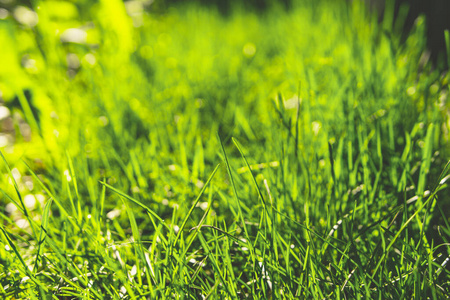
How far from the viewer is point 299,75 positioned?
128 cm

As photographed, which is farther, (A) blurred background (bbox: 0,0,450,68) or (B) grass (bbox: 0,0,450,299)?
(A) blurred background (bbox: 0,0,450,68)

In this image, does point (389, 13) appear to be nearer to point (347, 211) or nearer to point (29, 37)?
point (347, 211)

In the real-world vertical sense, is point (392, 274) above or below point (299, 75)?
below

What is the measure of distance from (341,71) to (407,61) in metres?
0.24

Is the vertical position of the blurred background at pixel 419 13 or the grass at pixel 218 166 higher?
the blurred background at pixel 419 13

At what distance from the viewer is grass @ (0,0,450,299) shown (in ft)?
1.75

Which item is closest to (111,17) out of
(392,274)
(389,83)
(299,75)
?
(299,75)

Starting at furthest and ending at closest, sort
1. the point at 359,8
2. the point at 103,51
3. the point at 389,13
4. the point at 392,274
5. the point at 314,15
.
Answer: the point at 314,15
the point at 359,8
the point at 389,13
the point at 103,51
the point at 392,274

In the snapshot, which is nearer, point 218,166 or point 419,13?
point 218,166

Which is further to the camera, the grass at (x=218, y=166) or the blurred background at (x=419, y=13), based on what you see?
the blurred background at (x=419, y=13)

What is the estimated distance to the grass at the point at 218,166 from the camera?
53cm

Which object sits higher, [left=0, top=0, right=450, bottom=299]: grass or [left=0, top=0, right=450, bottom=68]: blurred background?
[left=0, top=0, right=450, bottom=68]: blurred background

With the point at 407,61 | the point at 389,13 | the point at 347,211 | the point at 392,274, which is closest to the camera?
the point at 392,274

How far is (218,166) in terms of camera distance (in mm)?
477
